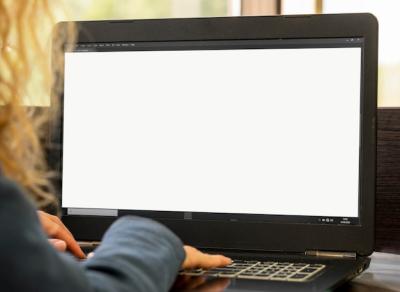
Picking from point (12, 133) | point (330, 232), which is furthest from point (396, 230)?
point (12, 133)

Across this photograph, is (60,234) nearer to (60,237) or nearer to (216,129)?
(60,237)

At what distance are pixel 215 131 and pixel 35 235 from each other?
20.0 inches

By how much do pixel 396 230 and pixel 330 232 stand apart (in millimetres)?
164

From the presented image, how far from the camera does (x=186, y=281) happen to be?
717 millimetres

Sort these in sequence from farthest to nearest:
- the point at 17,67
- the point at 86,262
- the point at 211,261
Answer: the point at 211,261 < the point at 17,67 < the point at 86,262

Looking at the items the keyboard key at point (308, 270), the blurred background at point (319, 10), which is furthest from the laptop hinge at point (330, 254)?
the blurred background at point (319, 10)

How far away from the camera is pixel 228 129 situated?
3.08 feet

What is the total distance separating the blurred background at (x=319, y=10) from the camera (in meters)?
2.17

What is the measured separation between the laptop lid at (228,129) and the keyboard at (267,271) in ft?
0.29

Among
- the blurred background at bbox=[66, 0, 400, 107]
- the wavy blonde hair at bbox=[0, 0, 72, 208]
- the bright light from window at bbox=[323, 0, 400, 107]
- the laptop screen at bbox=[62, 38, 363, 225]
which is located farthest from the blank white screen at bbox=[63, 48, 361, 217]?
the bright light from window at bbox=[323, 0, 400, 107]

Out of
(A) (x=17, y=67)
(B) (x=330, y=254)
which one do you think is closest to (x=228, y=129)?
(B) (x=330, y=254)

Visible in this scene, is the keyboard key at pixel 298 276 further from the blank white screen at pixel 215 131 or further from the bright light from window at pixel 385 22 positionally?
the bright light from window at pixel 385 22

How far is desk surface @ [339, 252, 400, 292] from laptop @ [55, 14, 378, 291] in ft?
0.07

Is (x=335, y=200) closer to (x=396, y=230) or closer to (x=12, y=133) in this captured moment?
(x=396, y=230)
